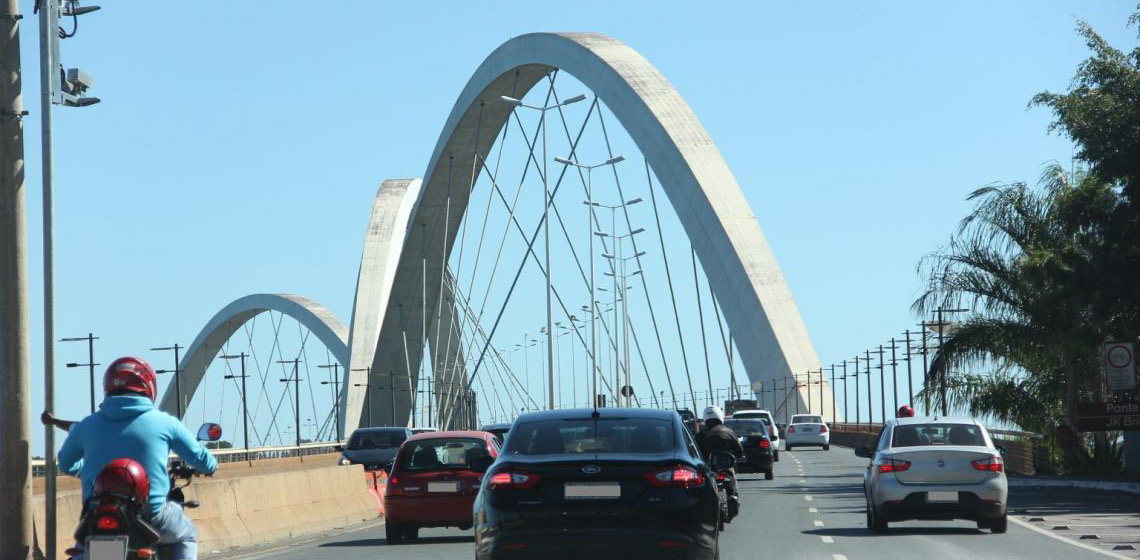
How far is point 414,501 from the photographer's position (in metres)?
20.4

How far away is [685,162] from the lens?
6562cm

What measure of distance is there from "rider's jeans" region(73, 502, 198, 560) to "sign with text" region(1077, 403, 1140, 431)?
26035 mm

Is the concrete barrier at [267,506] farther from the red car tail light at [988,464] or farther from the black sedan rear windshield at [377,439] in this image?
the black sedan rear windshield at [377,439]

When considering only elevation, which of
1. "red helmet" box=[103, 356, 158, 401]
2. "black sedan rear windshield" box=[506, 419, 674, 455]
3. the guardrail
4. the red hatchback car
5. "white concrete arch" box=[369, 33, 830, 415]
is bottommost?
the guardrail

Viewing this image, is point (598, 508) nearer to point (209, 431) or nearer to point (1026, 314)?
point (209, 431)

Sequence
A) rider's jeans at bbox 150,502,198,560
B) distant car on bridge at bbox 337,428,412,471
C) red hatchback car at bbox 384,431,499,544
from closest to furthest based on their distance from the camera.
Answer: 1. rider's jeans at bbox 150,502,198,560
2. red hatchback car at bbox 384,431,499,544
3. distant car on bridge at bbox 337,428,412,471

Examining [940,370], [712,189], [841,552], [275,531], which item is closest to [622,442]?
[841,552]

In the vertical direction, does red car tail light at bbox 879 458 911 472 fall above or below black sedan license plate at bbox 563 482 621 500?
below

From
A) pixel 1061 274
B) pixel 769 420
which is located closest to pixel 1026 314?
pixel 1061 274

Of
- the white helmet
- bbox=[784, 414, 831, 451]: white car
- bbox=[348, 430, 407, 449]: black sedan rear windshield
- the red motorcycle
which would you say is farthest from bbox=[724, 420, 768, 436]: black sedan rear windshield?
the red motorcycle

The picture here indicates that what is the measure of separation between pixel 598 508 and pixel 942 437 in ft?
34.1

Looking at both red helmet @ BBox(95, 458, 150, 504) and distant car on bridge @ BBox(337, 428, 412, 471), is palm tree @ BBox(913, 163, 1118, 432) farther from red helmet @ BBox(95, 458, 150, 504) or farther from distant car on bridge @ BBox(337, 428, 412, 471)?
red helmet @ BBox(95, 458, 150, 504)

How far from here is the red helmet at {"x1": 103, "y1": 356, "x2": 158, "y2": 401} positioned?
9.04 m

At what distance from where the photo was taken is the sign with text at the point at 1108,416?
3212 cm
